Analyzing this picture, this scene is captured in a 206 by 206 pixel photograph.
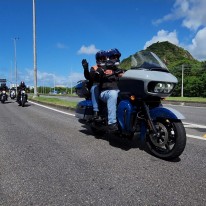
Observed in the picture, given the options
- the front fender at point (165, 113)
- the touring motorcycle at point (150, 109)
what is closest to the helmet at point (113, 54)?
the touring motorcycle at point (150, 109)

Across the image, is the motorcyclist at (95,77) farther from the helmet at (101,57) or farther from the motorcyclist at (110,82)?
the motorcyclist at (110,82)

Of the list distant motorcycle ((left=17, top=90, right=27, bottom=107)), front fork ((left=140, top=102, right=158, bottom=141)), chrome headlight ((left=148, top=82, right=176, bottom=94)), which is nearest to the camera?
chrome headlight ((left=148, top=82, right=176, bottom=94))

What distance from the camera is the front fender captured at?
461 cm

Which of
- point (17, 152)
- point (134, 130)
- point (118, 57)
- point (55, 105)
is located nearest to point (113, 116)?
point (134, 130)

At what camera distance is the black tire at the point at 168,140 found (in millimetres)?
4578

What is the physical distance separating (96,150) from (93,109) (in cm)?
108

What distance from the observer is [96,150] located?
5.52 m

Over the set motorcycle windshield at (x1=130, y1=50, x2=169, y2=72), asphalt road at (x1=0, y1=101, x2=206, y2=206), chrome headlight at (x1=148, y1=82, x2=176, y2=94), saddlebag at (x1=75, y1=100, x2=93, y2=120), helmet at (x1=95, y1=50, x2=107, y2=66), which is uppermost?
helmet at (x1=95, y1=50, x2=107, y2=66)

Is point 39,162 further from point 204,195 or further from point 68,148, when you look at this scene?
point 204,195

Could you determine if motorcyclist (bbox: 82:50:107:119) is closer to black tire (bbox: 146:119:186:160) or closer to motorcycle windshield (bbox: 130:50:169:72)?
motorcycle windshield (bbox: 130:50:169:72)

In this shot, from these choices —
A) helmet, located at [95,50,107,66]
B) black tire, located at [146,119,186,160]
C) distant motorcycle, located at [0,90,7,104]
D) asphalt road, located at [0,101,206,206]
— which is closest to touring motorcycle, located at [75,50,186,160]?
black tire, located at [146,119,186,160]

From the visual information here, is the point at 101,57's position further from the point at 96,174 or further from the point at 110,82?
the point at 96,174

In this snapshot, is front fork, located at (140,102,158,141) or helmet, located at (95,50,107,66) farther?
helmet, located at (95,50,107,66)

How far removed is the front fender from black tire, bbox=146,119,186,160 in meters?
0.10
